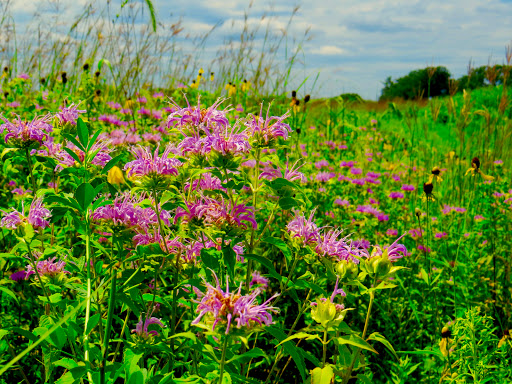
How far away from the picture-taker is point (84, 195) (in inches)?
35.6

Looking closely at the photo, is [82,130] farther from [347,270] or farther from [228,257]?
[347,270]

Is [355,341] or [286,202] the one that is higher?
[286,202]

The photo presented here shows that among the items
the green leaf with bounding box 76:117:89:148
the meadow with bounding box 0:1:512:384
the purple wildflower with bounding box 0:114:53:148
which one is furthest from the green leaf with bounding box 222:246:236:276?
the purple wildflower with bounding box 0:114:53:148

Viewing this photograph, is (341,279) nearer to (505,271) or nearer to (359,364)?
(359,364)

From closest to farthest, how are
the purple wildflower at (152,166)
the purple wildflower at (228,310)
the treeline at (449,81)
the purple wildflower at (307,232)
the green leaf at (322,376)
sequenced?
the purple wildflower at (228,310) → the green leaf at (322,376) → the purple wildflower at (152,166) → the purple wildflower at (307,232) → the treeline at (449,81)

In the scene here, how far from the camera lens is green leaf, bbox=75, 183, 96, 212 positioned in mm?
902

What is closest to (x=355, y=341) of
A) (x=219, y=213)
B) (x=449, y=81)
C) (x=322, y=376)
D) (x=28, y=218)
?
(x=322, y=376)

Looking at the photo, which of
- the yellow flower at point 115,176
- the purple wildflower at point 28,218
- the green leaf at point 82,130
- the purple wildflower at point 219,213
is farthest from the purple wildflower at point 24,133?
the purple wildflower at point 219,213

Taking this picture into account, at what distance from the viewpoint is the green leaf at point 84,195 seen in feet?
2.96

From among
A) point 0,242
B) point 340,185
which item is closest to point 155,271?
point 0,242

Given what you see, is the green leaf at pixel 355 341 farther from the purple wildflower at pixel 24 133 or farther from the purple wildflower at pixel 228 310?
the purple wildflower at pixel 24 133

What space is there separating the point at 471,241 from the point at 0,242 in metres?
2.53

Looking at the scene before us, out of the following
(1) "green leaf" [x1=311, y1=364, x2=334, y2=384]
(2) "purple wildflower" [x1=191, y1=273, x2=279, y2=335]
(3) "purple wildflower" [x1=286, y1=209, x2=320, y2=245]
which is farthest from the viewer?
(3) "purple wildflower" [x1=286, y1=209, x2=320, y2=245]

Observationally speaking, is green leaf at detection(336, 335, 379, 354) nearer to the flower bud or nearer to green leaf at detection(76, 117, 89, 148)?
the flower bud
